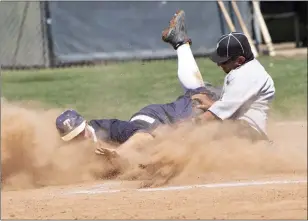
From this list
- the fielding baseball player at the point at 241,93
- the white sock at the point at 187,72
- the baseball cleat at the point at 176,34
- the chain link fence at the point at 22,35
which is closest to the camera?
the fielding baseball player at the point at 241,93

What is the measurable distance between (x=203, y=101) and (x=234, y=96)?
496mm

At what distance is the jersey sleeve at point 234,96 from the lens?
7.60 m

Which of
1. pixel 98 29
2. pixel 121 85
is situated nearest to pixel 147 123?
pixel 121 85

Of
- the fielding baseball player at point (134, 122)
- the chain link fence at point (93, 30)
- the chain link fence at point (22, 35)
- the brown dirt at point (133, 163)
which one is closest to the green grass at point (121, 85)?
the chain link fence at point (22, 35)

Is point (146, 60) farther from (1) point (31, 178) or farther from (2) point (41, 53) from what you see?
(1) point (31, 178)

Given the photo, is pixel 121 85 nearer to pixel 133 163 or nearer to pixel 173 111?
pixel 173 111

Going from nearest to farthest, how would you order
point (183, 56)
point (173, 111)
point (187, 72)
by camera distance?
point (173, 111) < point (187, 72) < point (183, 56)

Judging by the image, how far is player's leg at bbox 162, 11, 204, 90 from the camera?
8609 millimetres

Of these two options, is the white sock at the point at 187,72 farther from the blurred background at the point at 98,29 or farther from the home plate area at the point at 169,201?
the blurred background at the point at 98,29

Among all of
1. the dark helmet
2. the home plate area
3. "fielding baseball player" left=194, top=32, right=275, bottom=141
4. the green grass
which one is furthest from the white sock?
the green grass

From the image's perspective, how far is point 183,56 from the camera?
28.9 feet

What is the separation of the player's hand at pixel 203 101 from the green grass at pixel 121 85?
457 centimetres

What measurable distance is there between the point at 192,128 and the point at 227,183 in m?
0.99

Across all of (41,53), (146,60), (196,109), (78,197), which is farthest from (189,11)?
(78,197)
